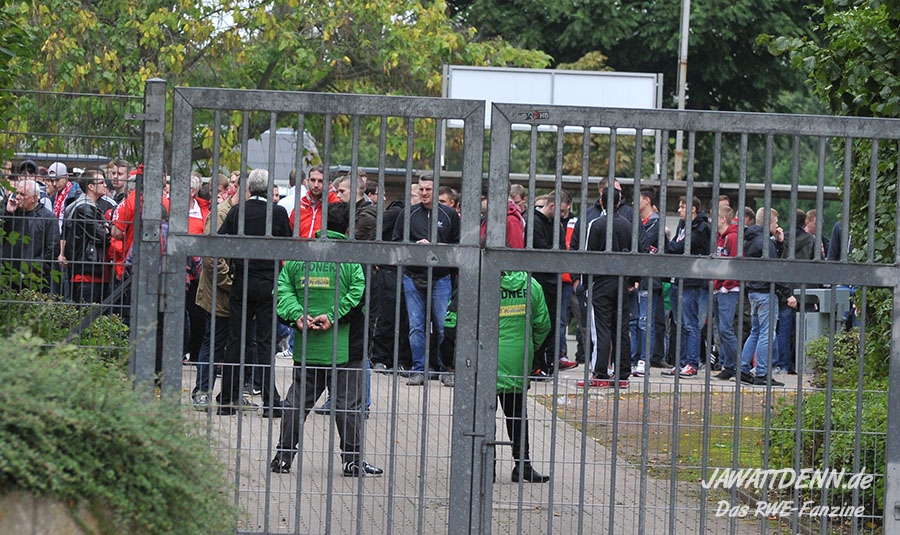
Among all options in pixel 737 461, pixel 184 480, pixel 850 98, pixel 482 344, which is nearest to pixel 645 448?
pixel 737 461

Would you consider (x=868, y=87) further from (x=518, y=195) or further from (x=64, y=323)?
(x=64, y=323)

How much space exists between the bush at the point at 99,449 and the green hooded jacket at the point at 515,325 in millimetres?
2361

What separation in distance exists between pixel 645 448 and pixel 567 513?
130 cm

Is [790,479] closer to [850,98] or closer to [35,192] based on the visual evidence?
[850,98]

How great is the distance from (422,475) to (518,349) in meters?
1.73

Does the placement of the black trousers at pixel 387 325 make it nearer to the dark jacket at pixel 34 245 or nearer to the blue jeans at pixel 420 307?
the blue jeans at pixel 420 307

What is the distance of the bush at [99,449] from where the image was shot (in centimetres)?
438

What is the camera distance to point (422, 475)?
6.08 metres

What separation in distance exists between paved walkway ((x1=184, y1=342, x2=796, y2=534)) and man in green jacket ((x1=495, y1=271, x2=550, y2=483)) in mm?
96

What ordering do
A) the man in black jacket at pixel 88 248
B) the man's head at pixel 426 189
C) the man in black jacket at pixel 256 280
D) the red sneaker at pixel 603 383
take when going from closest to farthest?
the red sneaker at pixel 603 383 → the man in black jacket at pixel 88 248 → the man in black jacket at pixel 256 280 → the man's head at pixel 426 189

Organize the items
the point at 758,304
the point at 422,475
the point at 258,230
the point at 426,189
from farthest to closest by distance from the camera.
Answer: the point at 758,304
the point at 426,189
the point at 258,230
the point at 422,475

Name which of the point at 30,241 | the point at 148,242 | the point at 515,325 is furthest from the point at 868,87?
the point at 30,241

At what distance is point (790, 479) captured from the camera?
637 centimetres

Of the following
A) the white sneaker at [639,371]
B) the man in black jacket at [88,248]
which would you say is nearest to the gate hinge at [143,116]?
the man in black jacket at [88,248]
